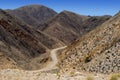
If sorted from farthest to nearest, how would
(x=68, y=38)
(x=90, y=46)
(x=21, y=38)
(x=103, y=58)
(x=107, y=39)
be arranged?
1. (x=68, y=38)
2. (x=21, y=38)
3. (x=90, y=46)
4. (x=107, y=39)
5. (x=103, y=58)

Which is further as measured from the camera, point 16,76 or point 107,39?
point 107,39

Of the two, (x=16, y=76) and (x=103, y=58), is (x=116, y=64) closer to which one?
(x=103, y=58)

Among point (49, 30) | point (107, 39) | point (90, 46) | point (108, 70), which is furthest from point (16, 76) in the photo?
point (49, 30)

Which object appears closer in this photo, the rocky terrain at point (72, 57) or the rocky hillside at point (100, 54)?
the rocky terrain at point (72, 57)

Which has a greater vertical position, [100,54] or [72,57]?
[72,57]

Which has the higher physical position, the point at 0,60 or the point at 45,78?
the point at 0,60

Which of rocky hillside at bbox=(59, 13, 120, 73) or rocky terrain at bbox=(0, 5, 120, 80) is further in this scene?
rocky hillside at bbox=(59, 13, 120, 73)

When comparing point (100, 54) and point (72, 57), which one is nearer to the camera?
point (100, 54)

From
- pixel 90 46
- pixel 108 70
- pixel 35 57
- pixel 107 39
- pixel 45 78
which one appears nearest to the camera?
pixel 45 78

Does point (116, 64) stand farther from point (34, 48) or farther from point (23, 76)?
point (34, 48)

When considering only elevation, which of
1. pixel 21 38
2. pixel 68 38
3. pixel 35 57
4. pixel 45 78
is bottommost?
pixel 45 78

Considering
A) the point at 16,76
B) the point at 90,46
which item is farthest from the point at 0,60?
the point at 16,76
